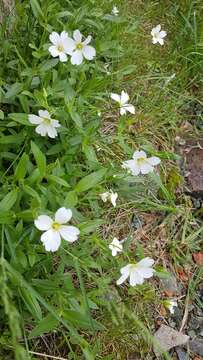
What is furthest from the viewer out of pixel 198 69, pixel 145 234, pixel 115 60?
pixel 198 69

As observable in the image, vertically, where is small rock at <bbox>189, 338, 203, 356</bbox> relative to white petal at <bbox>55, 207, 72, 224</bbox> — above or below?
below

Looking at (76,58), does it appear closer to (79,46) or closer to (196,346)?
(79,46)

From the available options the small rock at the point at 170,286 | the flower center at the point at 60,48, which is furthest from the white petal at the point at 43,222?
the small rock at the point at 170,286

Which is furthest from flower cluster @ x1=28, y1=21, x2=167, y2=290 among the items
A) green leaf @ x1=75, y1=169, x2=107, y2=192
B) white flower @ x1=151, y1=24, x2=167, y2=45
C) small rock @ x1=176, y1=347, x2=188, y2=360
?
white flower @ x1=151, y1=24, x2=167, y2=45

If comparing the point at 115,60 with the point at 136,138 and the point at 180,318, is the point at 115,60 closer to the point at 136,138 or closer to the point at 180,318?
the point at 136,138

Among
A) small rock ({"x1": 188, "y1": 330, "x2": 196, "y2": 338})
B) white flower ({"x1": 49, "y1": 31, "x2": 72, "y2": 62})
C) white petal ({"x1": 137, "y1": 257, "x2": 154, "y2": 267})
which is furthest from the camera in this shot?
small rock ({"x1": 188, "y1": 330, "x2": 196, "y2": 338})

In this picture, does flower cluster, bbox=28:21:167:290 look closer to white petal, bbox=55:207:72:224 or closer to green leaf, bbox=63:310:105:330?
white petal, bbox=55:207:72:224

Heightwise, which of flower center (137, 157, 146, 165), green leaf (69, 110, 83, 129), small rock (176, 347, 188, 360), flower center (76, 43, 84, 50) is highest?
flower center (76, 43, 84, 50)

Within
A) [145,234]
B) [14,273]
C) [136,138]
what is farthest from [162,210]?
[14,273]
